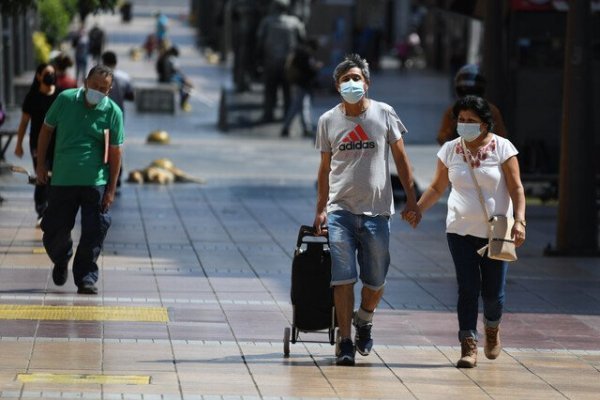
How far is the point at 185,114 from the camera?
3606cm

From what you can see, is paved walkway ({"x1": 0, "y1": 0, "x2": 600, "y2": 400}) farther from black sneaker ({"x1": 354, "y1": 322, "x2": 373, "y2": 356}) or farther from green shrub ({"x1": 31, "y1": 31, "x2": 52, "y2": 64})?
green shrub ({"x1": 31, "y1": 31, "x2": 52, "y2": 64})

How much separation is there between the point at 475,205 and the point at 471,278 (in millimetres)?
418

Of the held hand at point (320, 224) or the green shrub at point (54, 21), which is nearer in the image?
the held hand at point (320, 224)

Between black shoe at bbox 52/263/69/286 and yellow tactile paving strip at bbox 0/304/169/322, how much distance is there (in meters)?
0.92

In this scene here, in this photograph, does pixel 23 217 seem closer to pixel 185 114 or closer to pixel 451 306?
pixel 451 306

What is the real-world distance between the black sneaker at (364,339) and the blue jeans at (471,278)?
0.51 meters

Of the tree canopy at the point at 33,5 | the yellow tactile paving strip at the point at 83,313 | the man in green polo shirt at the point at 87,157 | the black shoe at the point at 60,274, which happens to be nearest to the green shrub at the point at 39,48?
the tree canopy at the point at 33,5

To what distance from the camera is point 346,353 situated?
30.7ft

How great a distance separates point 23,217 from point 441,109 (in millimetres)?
22194

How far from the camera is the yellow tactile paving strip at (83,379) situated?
335 inches

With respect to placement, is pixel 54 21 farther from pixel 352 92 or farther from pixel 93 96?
pixel 352 92

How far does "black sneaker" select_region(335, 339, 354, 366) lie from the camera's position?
368 inches

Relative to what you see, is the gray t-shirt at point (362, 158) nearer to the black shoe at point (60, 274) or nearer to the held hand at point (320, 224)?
the held hand at point (320, 224)

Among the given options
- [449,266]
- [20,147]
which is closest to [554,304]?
[449,266]
